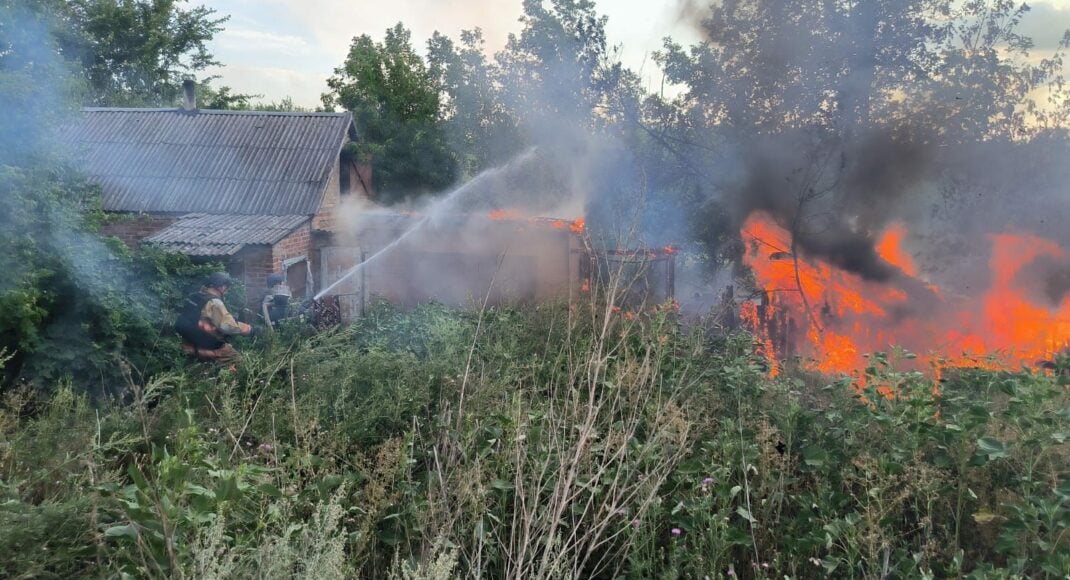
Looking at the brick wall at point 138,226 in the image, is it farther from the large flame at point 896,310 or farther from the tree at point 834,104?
the large flame at point 896,310

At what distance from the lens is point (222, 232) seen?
14000 mm

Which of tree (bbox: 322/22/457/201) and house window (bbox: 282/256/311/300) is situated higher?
tree (bbox: 322/22/457/201)

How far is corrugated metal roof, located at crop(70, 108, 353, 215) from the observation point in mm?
15938

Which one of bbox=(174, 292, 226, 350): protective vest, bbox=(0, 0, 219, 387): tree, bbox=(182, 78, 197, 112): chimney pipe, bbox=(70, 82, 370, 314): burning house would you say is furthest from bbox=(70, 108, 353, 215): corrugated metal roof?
bbox=(174, 292, 226, 350): protective vest

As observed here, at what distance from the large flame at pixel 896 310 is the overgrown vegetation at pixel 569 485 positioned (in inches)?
260

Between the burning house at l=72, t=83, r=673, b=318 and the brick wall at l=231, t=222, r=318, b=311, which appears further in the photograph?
the burning house at l=72, t=83, r=673, b=318

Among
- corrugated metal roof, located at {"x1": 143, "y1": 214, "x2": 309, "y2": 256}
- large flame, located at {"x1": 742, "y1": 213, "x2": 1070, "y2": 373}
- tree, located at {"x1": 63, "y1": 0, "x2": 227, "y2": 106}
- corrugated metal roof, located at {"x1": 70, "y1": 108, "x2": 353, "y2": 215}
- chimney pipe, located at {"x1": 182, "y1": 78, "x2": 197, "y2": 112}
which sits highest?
tree, located at {"x1": 63, "y1": 0, "x2": 227, "y2": 106}

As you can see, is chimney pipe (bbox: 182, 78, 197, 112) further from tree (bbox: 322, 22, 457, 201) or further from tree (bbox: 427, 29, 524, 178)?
tree (bbox: 427, 29, 524, 178)

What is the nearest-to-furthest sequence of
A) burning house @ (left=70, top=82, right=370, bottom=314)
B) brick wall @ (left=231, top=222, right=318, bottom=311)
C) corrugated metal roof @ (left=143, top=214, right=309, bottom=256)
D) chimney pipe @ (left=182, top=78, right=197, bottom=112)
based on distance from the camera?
corrugated metal roof @ (left=143, top=214, right=309, bottom=256) < brick wall @ (left=231, top=222, right=318, bottom=311) < burning house @ (left=70, top=82, right=370, bottom=314) < chimney pipe @ (left=182, top=78, right=197, bottom=112)

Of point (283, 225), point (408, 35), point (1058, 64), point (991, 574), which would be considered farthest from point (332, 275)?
point (408, 35)

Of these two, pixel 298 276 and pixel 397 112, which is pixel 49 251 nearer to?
pixel 298 276

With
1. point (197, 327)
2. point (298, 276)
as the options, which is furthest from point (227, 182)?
point (197, 327)

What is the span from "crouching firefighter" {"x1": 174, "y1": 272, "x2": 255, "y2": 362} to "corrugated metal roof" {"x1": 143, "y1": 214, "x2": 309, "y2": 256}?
4.94 metres

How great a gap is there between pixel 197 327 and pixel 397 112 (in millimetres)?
22634
